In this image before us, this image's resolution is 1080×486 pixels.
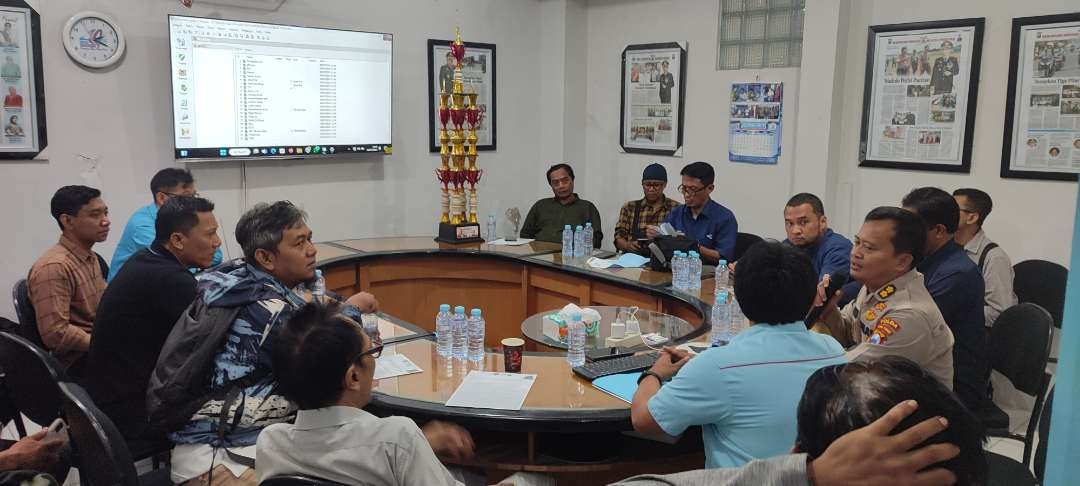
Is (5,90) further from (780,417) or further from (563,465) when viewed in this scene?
(780,417)

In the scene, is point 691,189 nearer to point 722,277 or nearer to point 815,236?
point 722,277

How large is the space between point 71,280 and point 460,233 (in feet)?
7.92

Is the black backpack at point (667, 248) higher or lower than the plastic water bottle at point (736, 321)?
higher

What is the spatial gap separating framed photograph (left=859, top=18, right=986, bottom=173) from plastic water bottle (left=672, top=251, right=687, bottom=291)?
1.75 metres

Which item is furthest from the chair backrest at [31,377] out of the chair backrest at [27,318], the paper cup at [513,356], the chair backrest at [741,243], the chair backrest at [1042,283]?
the chair backrest at [1042,283]

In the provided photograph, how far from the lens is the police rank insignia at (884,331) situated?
2.12 meters

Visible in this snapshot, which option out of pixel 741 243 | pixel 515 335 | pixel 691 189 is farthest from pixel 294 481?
pixel 741 243

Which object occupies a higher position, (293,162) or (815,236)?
(293,162)

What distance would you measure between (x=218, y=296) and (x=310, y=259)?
0.41 meters

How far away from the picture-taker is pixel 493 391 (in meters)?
2.29

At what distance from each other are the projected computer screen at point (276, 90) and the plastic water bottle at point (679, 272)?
2667 mm

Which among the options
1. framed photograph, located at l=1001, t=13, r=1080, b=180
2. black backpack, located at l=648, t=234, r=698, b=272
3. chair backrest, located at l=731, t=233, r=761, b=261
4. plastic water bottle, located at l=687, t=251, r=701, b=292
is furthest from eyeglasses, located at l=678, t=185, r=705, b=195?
framed photograph, located at l=1001, t=13, r=1080, b=180

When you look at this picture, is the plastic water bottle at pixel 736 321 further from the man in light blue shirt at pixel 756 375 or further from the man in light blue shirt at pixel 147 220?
the man in light blue shirt at pixel 147 220

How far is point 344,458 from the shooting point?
5.22 feet
